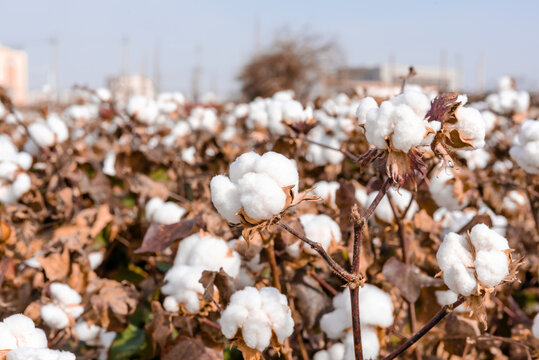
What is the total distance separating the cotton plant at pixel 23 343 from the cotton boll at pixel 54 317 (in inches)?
11.8

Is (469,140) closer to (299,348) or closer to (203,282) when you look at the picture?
(203,282)

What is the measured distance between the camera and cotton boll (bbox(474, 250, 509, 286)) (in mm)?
Result: 623

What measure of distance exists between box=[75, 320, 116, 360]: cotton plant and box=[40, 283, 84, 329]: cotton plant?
0.13 feet

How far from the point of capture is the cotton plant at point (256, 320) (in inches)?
28.9

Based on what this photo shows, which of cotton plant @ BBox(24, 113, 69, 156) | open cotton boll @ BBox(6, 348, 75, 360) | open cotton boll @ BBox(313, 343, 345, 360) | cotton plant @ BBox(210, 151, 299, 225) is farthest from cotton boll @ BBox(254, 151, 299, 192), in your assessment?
cotton plant @ BBox(24, 113, 69, 156)

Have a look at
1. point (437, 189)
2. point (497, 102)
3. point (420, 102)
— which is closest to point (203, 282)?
point (420, 102)

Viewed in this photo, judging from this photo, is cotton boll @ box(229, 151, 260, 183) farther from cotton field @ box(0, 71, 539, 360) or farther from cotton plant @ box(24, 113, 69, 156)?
cotton plant @ box(24, 113, 69, 156)

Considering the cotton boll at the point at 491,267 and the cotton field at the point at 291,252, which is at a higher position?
the cotton boll at the point at 491,267

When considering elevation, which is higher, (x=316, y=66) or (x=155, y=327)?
(x=155, y=327)

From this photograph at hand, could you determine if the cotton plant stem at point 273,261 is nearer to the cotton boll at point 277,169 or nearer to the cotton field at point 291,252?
the cotton field at point 291,252

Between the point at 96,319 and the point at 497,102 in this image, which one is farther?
the point at 497,102

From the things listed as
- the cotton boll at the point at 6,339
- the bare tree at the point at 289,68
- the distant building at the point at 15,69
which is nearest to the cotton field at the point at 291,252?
the cotton boll at the point at 6,339

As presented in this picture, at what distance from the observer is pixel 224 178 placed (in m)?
0.62

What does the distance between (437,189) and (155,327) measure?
0.54 meters
